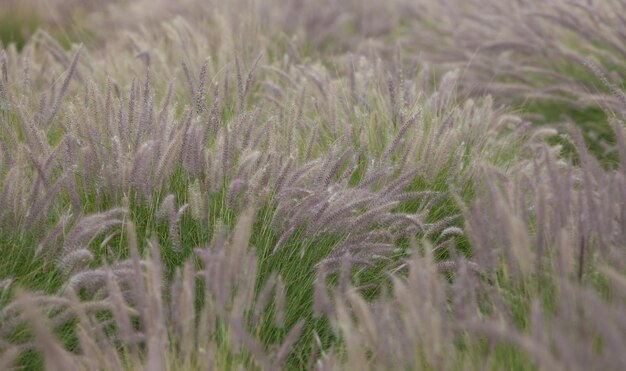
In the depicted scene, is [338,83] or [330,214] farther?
[338,83]

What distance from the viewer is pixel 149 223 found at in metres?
3.05

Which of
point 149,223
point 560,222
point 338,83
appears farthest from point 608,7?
point 149,223

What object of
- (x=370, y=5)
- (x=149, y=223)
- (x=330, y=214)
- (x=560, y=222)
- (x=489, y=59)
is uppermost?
(x=560, y=222)

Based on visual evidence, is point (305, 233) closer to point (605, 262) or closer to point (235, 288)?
point (235, 288)

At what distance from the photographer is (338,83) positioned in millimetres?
4344

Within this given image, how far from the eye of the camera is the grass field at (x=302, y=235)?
88.0 inches

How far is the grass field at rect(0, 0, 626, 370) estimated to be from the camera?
223cm

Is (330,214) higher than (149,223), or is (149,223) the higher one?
(330,214)

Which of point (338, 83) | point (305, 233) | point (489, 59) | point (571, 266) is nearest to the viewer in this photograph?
point (571, 266)

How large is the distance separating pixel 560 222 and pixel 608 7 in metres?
3.22

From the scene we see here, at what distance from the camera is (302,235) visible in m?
2.93

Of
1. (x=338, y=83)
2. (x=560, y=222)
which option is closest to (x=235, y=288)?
(x=560, y=222)

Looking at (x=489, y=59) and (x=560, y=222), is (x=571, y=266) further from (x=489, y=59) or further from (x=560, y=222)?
(x=489, y=59)

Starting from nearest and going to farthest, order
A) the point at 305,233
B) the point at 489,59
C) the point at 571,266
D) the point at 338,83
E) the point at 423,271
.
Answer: the point at 423,271
the point at 571,266
the point at 305,233
the point at 338,83
the point at 489,59
